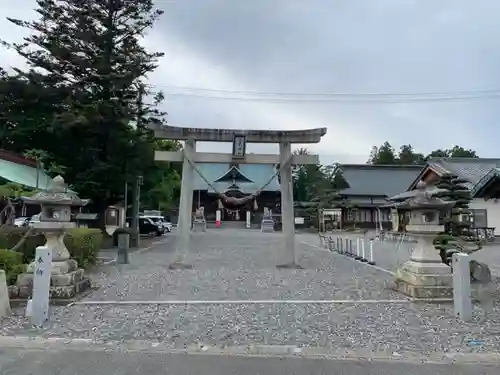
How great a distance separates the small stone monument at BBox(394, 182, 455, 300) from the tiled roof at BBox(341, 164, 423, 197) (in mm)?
39321

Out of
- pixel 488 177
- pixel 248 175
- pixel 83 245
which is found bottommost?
pixel 83 245

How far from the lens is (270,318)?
282 inches

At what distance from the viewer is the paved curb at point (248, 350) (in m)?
5.24

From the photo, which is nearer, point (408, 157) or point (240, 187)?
point (240, 187)

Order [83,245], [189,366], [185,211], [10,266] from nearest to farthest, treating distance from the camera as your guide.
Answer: [189,366] → [10,266] → [83,245] → [185,211]

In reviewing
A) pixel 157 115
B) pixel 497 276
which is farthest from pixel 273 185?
pixel 497 276

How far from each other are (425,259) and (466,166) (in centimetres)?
2869

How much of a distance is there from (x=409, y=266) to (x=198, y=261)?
8.39 metres

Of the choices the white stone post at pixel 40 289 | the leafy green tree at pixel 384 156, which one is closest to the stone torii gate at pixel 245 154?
the white stone post at pixel 40 289

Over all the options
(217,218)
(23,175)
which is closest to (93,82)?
(23,175)

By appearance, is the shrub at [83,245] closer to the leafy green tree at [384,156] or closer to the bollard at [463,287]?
the bollard at [463,287]

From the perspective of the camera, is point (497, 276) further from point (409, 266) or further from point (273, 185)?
point (273, 185)

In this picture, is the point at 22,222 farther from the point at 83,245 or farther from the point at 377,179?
the point at 377,179

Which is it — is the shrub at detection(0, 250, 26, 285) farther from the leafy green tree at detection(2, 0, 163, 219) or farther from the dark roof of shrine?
the dark roof of shrine
